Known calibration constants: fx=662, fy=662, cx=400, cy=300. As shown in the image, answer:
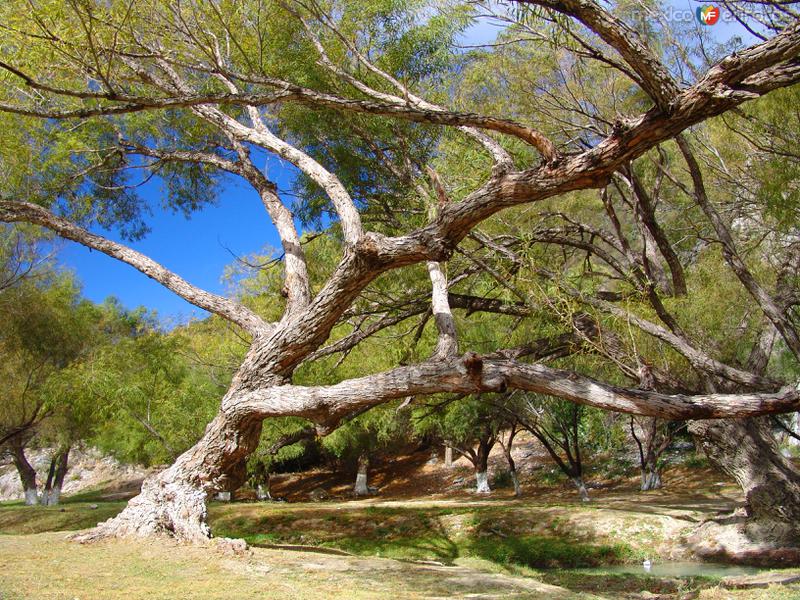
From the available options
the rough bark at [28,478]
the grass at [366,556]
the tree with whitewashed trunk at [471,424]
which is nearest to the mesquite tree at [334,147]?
the grass at [366,556]

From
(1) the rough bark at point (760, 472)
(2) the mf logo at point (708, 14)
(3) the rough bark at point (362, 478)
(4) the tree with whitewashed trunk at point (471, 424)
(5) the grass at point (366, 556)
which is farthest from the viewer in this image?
(3) the rough bark at point (362, 478)

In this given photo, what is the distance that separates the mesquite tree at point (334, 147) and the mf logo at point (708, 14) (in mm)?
827

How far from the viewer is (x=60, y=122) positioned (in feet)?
35.9

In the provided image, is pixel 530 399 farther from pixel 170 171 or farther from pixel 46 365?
pixel 46 365

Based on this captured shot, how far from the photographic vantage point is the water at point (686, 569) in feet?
31.4

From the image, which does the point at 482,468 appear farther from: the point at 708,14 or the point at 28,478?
the point at 708,14

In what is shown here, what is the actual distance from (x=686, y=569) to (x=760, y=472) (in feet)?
6.41

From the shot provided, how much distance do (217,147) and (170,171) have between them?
1.16 meters

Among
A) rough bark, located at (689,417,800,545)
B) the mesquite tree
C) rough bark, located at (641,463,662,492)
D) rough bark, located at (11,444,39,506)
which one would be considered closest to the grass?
the mesquite tree

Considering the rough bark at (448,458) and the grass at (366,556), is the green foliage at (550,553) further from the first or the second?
the rough bark at (448,458)

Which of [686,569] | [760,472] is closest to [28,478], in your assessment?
[686,569]

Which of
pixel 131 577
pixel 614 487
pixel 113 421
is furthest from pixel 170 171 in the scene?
pixel 614 487

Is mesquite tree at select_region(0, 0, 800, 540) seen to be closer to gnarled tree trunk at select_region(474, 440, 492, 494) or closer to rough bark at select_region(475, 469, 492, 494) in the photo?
gnarled tree trunk at select_region(474, 440, 492, 494)

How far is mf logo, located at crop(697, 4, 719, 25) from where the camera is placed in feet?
27.2
